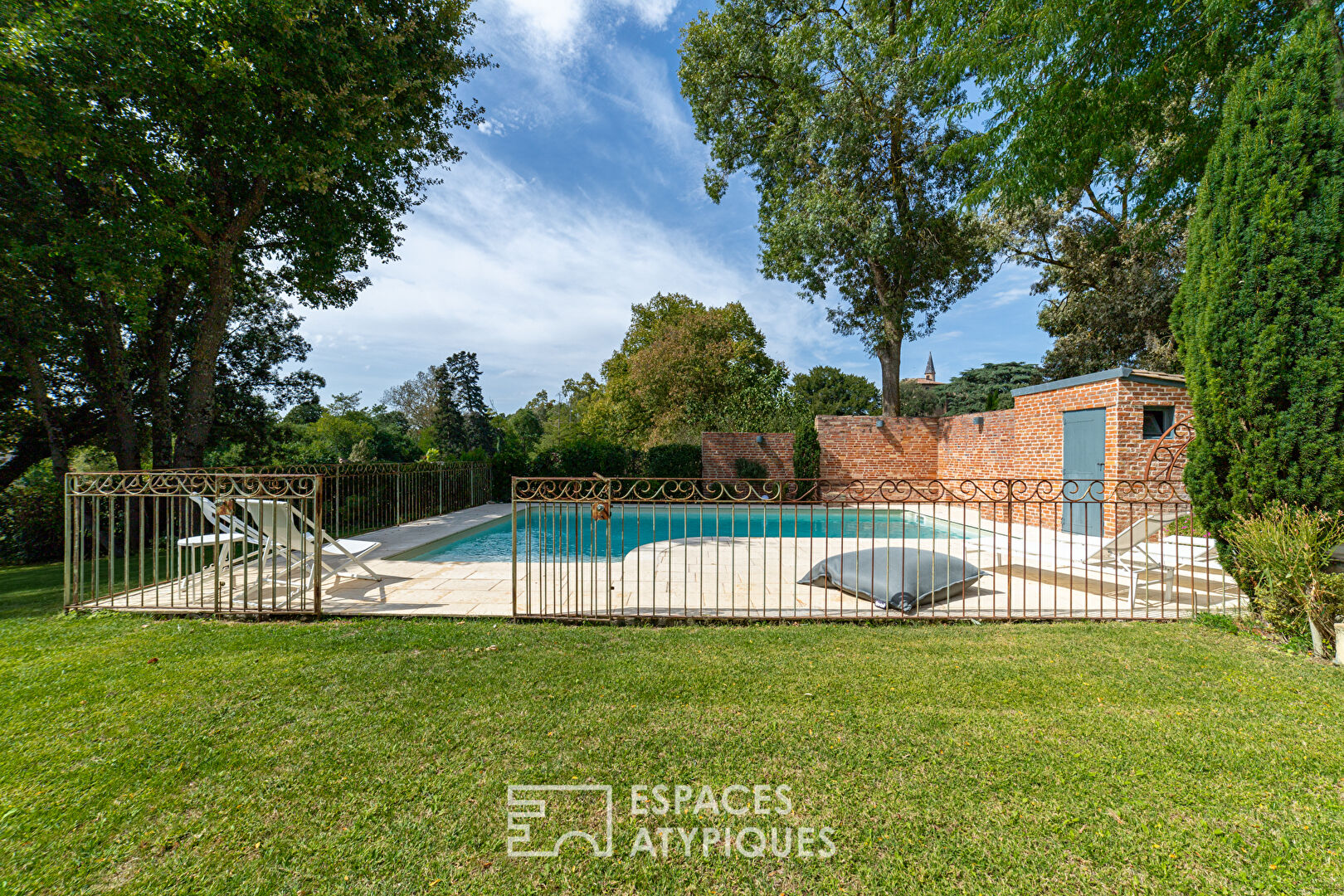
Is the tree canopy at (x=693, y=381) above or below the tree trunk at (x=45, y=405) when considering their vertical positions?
above

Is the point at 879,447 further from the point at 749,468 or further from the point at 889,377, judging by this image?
Result: the point at 749,468

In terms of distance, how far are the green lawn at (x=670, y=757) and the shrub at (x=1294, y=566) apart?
38 centimetres

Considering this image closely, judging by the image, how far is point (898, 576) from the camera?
4.50 meters

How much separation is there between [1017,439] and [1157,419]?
8.95ft

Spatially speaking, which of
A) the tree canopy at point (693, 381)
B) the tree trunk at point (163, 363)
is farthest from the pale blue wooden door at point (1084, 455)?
the tree trunk at point (163, 363)

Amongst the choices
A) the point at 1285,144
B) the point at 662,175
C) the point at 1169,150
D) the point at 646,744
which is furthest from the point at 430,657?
the point at 662,175

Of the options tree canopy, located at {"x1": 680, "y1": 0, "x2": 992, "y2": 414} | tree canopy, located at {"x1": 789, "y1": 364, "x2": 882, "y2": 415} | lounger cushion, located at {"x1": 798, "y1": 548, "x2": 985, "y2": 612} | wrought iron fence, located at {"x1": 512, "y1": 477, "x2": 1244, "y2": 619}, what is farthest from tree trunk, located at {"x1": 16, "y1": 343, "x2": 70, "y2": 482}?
tree canopy, located at {"x1": 789, "y1": 364, "x2": 882, "y2": 415}

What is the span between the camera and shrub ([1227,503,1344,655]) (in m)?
3.38

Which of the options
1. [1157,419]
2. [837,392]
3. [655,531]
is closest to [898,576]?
[655,531]

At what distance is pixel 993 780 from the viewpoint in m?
2.11

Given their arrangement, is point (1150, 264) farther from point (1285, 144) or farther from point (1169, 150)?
point (1285, 144)

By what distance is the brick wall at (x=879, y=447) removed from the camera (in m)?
15.0

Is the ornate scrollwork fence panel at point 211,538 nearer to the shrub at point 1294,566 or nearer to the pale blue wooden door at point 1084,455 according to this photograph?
the shrub at point 1294,566

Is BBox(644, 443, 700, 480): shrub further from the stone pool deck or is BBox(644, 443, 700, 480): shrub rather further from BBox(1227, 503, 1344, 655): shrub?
BBox(1227, 503, 1344, 655): shrub
